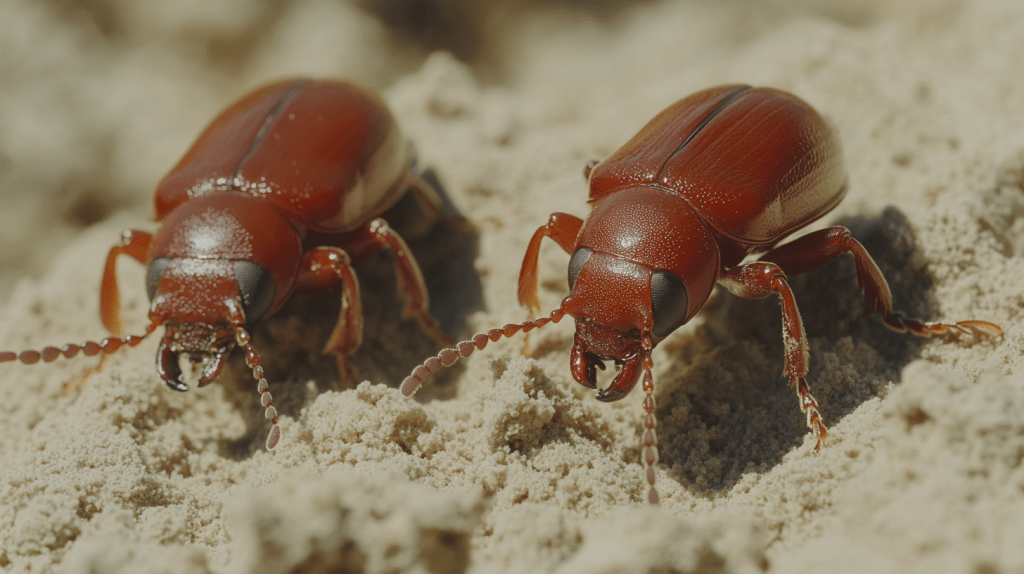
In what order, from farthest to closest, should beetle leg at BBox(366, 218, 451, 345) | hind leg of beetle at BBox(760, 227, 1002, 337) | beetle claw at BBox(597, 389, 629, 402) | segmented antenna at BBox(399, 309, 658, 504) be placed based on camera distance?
beetle leg at BBox(366, 218, 451, 345) < hind leg of beetle at BBox(760, 227, 1002, 337) < beetle claw at BBox(597, 389, 629, 402) < segmented antenna at BBox(399, 309, 658, 504)

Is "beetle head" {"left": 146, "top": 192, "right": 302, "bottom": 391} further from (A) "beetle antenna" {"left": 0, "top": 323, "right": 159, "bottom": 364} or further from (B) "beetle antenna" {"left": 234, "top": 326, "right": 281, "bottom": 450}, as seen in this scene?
(A) "beetle antenna" {"left": 0, "top": 323, "right": 159, "bottom": 364}

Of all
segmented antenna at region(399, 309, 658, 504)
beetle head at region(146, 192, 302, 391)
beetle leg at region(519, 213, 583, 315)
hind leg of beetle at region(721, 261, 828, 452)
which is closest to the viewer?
segmented antenna at region(399, 309, 658, 504)

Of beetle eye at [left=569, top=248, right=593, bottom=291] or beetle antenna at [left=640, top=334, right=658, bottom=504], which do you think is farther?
beetle eye at [left=569, top=248, right=593, bottom=291]

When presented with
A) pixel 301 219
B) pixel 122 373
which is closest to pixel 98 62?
pixel 301 219

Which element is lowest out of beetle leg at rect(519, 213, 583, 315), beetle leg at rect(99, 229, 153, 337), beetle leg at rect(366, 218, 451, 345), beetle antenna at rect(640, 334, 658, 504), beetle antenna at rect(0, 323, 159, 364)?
beetle antenna at rect(640, 334, 658, 504)

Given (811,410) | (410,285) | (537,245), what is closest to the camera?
(811,410)

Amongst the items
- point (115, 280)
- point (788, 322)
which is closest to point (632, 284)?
point (788, 322)

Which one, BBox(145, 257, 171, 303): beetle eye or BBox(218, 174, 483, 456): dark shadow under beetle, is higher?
BBox(145, 257, 171, 303): beetle eye

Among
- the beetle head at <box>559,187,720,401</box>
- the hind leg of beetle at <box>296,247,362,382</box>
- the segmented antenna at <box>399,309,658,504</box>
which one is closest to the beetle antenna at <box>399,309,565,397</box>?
the segmented antenna at <box>399,309,658,504</box>

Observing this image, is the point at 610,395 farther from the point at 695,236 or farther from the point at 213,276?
the point at 213,276
